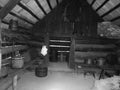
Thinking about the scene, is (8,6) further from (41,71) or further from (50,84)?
(41,71)

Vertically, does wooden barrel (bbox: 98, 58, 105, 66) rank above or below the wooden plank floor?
above

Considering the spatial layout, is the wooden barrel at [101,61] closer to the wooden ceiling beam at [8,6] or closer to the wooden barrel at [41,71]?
the wooden barrel at [41,71]

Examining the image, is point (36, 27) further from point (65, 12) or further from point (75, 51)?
point (75, 51)

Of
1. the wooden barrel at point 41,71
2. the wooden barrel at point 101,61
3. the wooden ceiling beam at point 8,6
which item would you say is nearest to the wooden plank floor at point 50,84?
the wooden barrel at point 41,71

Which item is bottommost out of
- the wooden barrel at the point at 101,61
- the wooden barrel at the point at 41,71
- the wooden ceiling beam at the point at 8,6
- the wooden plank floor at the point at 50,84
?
the wooden plank floor at the point at 50,84

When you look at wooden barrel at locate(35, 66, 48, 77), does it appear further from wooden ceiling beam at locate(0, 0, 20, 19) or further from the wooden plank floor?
wooden ceiling beam at locate(0, 0, 20, 19)

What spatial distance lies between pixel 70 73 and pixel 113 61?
85.0 inches

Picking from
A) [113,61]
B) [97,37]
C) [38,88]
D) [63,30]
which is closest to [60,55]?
[63,30]

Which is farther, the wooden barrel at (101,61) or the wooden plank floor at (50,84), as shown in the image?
the wooden barrel at (101,61)

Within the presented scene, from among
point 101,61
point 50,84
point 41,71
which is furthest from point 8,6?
point 101,61

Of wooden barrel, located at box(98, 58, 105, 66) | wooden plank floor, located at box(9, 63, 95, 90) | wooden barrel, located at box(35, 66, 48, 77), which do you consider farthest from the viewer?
wooden barrel, located at box(98, 58, 105, 66)

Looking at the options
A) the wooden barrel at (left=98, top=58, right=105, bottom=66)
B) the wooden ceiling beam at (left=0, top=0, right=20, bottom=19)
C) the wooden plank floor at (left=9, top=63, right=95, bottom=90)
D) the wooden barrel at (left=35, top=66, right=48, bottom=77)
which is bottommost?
the wooden plank floor at (left=9, top=63, right=95, bottom=90)

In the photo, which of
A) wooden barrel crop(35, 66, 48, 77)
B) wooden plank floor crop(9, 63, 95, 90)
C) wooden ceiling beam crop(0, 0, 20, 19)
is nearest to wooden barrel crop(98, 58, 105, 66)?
wooden plank floor crop(9, 63, 95, 90)

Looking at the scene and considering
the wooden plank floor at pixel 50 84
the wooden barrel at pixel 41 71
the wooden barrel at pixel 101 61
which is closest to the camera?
the wooden plank floor at pixel 50 84
